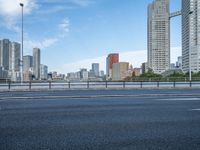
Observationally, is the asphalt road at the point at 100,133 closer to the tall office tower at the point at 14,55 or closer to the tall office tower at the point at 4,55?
the tall office tower at the point at 14,55

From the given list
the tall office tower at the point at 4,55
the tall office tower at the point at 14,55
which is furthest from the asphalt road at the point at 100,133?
the tall office tower at the point at 4,55

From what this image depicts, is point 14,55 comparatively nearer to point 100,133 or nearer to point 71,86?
point 71,86

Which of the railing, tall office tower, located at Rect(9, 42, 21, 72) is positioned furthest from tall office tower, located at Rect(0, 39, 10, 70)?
the railing

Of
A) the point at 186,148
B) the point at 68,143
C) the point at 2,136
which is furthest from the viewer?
the point at 2,136

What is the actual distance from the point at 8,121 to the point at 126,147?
479 cm

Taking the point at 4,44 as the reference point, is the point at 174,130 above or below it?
below

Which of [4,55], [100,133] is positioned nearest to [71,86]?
[100,133]

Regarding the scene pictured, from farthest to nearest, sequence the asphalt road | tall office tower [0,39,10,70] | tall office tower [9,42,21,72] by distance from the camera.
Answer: tall office tower [0,39,10,70] < tall office tower [9,42,21,72] < the asphalt road

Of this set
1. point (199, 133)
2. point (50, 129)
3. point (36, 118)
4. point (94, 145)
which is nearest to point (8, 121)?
point (36, 118)

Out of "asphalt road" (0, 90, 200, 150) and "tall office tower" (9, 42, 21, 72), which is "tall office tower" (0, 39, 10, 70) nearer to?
"tall office tower" (9, 42, 21, 72)

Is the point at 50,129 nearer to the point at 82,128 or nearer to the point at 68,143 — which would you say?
the point at 82,128

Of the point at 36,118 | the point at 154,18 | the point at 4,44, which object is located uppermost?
the point at 154,18

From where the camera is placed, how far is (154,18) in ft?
623

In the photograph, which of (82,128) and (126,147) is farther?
(82,128)
